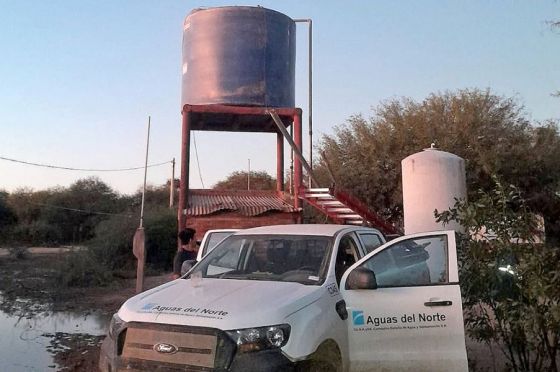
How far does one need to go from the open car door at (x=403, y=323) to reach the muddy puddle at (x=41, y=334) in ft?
15.4

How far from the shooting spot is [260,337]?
410 cm

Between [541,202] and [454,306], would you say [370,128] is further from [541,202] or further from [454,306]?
[454,306]

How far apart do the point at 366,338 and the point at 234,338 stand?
1457 mm

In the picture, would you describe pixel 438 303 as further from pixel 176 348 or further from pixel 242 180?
pixel 242 180

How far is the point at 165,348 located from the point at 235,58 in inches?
455

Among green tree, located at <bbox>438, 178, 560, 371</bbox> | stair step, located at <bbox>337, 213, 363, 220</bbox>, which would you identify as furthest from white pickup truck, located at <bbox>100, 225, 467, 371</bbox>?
stair step, located at <bbox>337, 213, 363, 220</bbox>

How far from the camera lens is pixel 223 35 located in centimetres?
1494

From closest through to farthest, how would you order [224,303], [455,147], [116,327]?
[224,303]
[116,327]
[455,147]

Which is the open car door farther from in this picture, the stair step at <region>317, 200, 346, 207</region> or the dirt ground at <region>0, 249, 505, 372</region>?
the stair step at <region>317, 200, 346, 207</region>

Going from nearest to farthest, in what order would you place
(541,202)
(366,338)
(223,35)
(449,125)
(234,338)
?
1. (234,338)
2. (366,338)
3. (223,35)
4. (541,202)
5. (449,125)

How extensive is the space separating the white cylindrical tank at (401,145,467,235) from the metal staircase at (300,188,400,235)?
1615mm

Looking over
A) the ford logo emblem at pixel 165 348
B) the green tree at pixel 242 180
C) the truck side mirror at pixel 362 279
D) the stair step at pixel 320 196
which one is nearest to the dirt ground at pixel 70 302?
the truck side mirror at pixel 362 279

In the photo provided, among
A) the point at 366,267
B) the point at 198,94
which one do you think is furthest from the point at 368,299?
the point at 198,94

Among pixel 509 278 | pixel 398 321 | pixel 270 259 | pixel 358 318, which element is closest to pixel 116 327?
pixel 270 259
